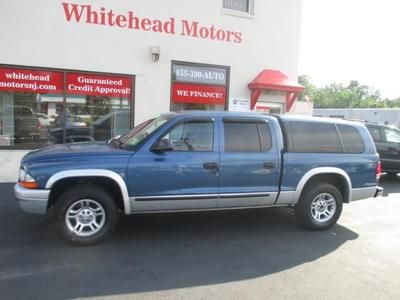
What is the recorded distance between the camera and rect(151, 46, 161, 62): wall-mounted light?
9398 millimetres

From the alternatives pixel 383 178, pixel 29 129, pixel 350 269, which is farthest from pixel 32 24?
pixel 383 178

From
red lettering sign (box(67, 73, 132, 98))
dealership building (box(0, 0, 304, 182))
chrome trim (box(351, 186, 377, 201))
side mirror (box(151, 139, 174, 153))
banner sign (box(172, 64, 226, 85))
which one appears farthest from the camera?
banner sign (box(172, 64, 226, 85))

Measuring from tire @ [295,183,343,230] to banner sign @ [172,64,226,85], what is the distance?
560cm

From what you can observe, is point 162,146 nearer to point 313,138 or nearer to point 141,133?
point 141,133

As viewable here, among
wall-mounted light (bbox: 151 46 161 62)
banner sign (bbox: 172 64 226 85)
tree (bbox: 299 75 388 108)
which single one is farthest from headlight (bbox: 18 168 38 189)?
tree (bbox: 299 75 388 108)

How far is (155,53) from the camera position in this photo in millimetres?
9445

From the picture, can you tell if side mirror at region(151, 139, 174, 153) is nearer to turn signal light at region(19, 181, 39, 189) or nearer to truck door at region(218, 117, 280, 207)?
truck door at region(218, 117, 280, 207)

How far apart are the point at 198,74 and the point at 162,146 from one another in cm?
592

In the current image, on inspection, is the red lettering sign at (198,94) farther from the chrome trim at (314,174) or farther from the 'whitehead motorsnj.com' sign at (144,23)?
the chrome trim at (314,174)

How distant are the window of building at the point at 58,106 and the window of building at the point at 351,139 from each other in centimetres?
576

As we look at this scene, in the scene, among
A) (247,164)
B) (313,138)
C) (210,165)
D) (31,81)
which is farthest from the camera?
(31,81)

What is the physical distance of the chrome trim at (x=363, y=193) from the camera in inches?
231

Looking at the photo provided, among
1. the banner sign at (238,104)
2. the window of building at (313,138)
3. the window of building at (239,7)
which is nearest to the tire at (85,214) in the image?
the window of building at (313,138)

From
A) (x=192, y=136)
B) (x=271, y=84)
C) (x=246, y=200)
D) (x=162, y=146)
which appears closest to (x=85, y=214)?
(x=162, y=146)
